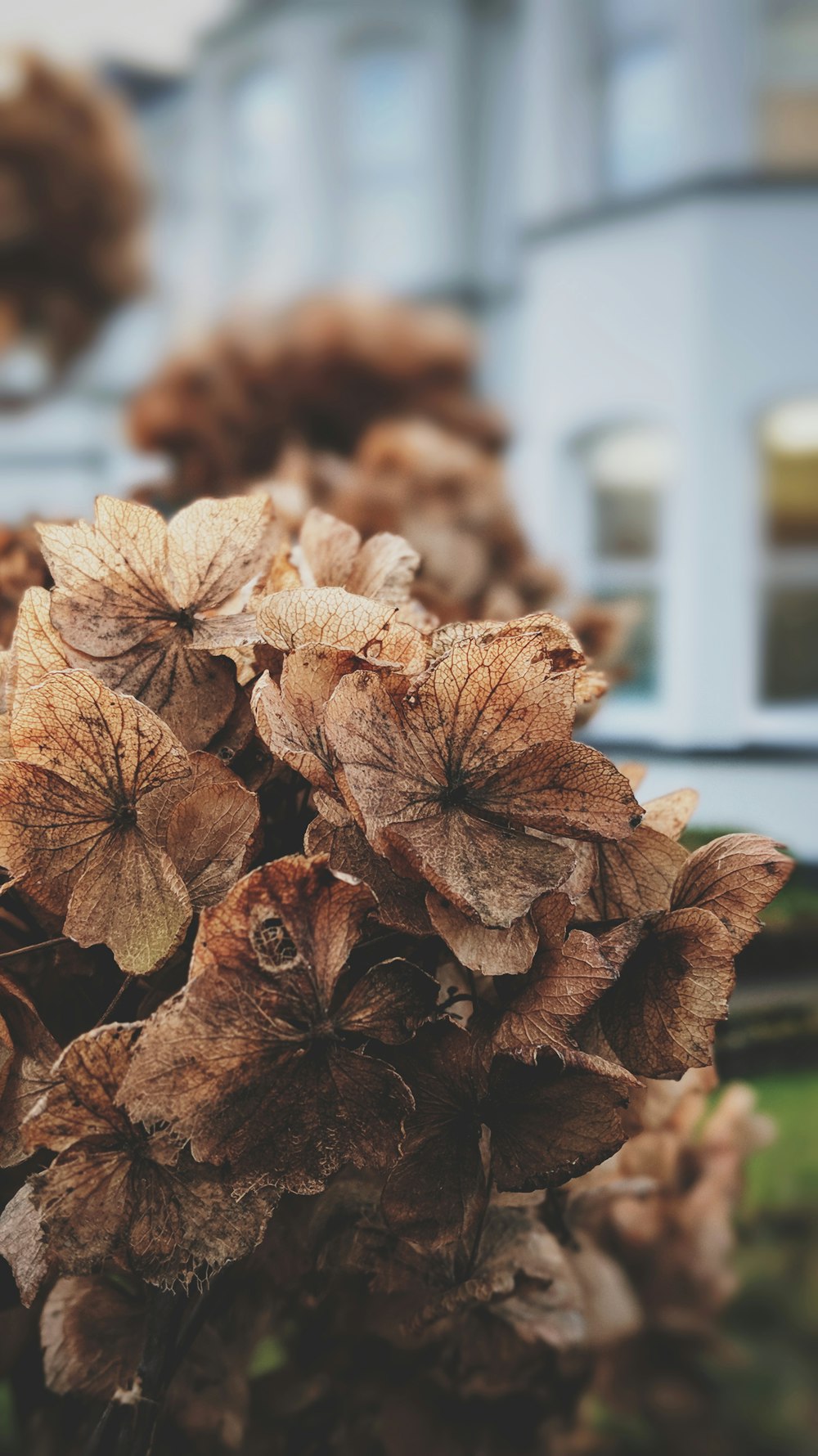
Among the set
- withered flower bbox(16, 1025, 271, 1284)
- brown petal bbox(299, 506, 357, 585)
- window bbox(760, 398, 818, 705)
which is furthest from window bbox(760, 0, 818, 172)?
withered flower bbox(16, 1025, 271, 1284)

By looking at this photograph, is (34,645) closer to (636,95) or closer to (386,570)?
(386,570)

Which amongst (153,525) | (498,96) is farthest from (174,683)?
(498,96)

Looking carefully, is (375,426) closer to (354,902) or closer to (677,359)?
(354,902)

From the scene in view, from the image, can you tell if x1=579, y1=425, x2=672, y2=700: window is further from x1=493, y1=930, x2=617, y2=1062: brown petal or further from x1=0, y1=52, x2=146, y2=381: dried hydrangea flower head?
x1=493, y1=930, x2=617, y2=1062: brown petal

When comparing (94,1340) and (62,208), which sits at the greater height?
(62,208)

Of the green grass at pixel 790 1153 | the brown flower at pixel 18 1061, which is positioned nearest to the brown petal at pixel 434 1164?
the brown flower at pixel 18 1061

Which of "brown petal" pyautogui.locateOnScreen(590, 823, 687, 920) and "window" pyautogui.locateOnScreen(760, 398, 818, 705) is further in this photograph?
"window" pyautogui.locateOnScreen(760, 398, 818, 705)

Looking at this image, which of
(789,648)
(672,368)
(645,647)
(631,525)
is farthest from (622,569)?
(672,368)
